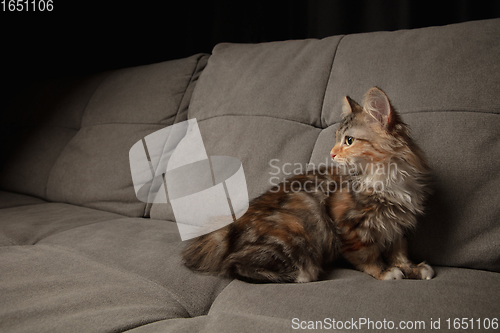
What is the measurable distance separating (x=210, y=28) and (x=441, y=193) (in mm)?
2337

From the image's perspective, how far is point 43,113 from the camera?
2.58 meters

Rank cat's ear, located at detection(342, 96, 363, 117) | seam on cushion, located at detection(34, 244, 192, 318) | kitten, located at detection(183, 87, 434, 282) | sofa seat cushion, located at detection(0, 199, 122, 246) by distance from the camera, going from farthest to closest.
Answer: sofa seat cushion, located at detection(0, 199, 122, 246), cat's ear, located at detection(342, 96, 363, 117), kitten, located at detection(183, 87, 434, 282), seam on cushion, located at detection(34, 244, 192, 318)

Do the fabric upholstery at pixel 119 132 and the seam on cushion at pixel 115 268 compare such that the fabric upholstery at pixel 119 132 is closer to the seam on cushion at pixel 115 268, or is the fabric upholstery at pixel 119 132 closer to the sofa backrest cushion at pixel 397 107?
the sofa backrest cushion at pixel 397 107

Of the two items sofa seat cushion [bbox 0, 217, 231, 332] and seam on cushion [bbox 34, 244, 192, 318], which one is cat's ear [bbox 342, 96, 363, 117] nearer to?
sofa seat cushion [bbox 0, 217, 231, 332]

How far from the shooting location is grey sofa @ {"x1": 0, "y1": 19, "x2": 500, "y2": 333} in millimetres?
803

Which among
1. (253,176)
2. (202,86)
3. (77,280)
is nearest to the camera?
(77,280)

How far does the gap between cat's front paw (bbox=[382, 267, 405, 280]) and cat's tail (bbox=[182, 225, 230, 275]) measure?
499mm

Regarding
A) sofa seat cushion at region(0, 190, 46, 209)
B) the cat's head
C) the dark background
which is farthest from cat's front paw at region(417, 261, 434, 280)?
sofa seat cushion at region(0, 190, 46, 209)

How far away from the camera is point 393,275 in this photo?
103cm

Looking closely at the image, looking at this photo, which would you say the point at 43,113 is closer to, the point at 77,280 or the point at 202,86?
the point at 202,86

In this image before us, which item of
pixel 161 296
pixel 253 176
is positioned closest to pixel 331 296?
pixel 161 296

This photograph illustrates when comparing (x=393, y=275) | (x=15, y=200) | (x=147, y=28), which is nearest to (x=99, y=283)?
(x=393, y=275)

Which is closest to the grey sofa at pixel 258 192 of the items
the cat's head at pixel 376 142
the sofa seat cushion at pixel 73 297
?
the sofa seat cushion at pixel 73 297

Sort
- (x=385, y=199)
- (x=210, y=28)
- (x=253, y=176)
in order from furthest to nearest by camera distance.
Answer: (x=210, y=28), (x=253, y=176), (x=385, y=199)
